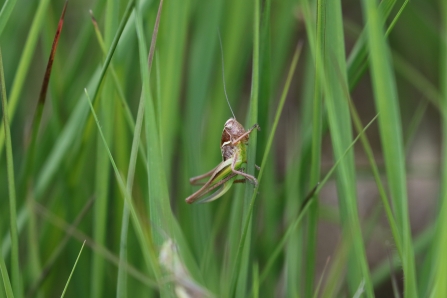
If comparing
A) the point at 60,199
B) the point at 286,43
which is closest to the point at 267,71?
the point at 286,43

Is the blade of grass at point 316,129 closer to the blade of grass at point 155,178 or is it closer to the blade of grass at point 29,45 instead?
the blade of grass at point 155,178

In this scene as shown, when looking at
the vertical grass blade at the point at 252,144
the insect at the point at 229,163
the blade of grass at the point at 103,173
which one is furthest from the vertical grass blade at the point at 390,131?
the blade of grass at the point at 103,173

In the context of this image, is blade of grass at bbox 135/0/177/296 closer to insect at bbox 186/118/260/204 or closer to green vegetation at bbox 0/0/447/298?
green vegetation at bbox 0/0/447/298

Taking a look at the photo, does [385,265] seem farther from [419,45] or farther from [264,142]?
[419,45]

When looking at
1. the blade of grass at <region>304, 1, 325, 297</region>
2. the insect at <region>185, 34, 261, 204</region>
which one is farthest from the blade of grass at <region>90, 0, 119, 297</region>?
the blade of grass at <region>304, 1, 325, 297</region>

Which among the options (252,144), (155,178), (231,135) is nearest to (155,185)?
(155,178)

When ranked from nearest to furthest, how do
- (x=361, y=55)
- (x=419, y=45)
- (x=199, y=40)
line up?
(x=361, y=55) → (x=199, y=40) → (x=419, y=45)

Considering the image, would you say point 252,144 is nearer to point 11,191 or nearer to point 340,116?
point 340,116

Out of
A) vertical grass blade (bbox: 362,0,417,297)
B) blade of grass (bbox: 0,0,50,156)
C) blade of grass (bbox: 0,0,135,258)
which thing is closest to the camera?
vertical grass blade (bbox: 362,0,417,297)
